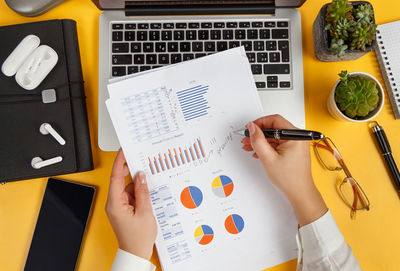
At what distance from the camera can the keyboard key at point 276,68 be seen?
0.68 metres

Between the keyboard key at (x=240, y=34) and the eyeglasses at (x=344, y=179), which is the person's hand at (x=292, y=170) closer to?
the eyeglasses at (x=344, y=179)

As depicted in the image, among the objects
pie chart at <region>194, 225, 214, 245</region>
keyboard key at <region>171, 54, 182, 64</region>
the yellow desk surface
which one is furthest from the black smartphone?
keyboard key at <region>171, 54, 182, 64</region>

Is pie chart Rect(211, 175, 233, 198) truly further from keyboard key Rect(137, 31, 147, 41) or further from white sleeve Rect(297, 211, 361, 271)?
keyboard key Rect(137, 31, 147, 41)

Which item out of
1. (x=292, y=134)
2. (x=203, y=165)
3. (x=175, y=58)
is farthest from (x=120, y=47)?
(x=292, y=134)

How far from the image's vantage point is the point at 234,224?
65 cm

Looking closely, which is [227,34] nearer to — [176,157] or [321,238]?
[176,157]

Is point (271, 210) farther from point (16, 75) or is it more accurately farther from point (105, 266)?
point (16, 75)

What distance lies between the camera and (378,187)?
692 millimetres

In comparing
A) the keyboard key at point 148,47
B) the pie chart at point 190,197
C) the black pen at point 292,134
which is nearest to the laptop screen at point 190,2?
the keyboard key at point 148,47

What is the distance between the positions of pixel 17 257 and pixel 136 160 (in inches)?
15.4

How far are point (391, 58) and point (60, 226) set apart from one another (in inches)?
36.3

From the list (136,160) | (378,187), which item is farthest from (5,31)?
(378,187)

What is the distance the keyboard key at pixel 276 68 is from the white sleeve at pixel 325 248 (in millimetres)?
350

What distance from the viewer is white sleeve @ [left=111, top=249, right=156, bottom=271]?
62 cm
